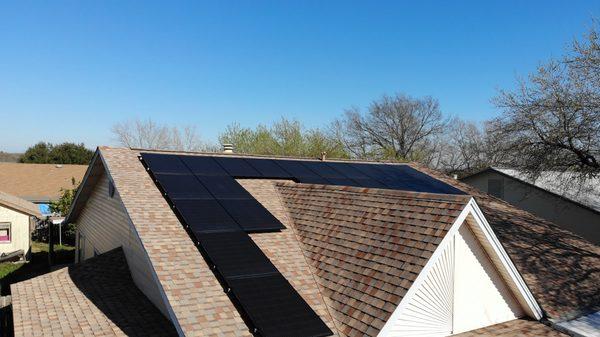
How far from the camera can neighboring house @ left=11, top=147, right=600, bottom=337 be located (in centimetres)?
706

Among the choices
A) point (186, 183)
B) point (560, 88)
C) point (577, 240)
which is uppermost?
point (560, 88)

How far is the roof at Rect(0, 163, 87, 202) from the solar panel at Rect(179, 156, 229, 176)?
26.6 metres

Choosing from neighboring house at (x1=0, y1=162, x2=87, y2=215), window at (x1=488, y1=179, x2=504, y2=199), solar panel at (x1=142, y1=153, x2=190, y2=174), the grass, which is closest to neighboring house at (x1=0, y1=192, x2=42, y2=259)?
the grass

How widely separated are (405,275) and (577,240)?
10.5 metres

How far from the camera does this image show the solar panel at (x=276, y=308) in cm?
652

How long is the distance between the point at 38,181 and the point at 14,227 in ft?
49.7

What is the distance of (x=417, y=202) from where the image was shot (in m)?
8.66

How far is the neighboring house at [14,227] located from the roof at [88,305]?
49.0 feet

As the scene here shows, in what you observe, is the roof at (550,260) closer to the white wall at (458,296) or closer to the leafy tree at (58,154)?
the white wall at (458,296)

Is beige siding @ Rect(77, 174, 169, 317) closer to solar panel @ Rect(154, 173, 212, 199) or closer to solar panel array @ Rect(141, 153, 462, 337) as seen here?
solar panel @ Rect(154, 173, 212, 199)

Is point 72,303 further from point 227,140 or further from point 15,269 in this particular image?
point 227,140

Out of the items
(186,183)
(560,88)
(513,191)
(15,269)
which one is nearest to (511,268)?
(186,183)

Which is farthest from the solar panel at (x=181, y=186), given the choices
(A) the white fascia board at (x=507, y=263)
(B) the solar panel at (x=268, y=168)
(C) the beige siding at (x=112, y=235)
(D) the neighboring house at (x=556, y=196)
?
(D) the neighboring house at (x=556, y=196)

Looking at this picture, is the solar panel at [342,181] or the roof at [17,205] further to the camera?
the roof at [17,205]
